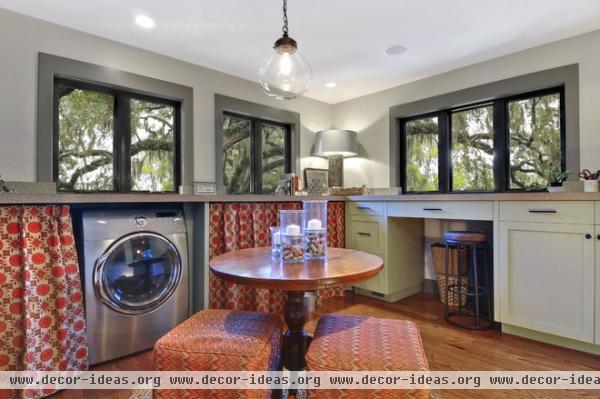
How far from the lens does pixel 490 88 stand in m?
2.92

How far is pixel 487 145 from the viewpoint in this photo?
3072mm

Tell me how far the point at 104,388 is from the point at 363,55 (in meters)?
3.07

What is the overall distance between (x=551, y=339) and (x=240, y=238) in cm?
233

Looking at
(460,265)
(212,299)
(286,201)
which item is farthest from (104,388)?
(460,265)

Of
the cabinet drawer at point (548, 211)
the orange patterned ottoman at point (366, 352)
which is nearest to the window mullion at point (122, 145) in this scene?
the orange patterned ottoman at point (366, 352)

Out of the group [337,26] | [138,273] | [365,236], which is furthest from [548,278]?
[138,273]

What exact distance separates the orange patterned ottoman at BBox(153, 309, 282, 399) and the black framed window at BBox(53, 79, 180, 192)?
1.84m

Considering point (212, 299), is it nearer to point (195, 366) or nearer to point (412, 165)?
point (195, 366)

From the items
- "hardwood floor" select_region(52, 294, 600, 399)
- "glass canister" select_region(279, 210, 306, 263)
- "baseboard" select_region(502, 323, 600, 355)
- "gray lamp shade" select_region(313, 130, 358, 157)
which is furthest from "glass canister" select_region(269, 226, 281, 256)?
"gray lamp shade" select_region(313, 130, 358, 157)

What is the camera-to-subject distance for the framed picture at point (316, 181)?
12.9ft

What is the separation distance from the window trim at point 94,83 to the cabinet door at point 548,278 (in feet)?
8.87

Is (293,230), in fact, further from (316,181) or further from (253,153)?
(316,181)

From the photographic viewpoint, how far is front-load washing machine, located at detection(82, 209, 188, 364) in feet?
6.16

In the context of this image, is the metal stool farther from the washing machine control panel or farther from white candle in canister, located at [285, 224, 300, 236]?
the washing machine control panel
